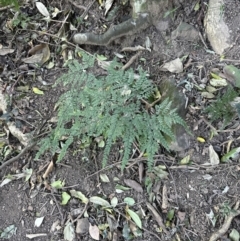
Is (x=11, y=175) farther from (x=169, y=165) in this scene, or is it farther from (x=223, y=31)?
(x=223, y=31)

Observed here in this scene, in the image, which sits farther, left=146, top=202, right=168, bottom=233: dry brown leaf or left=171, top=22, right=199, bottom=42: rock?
left=171, top=22, right=199, bottom=42: rock

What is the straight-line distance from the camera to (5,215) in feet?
10.0

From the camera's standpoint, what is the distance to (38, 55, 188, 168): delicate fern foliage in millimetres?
2678

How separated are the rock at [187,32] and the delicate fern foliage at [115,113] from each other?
515 mm

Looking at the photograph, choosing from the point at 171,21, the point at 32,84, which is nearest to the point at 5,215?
the point at 32,84

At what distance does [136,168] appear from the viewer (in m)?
2.97

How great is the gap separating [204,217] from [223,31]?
1422mm

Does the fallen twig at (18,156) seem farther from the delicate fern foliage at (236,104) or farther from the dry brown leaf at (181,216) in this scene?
the delicate fern foliage at (236,104)

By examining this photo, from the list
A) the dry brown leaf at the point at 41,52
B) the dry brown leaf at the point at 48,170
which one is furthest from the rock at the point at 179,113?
the dry brown leaf at the point at 41,52

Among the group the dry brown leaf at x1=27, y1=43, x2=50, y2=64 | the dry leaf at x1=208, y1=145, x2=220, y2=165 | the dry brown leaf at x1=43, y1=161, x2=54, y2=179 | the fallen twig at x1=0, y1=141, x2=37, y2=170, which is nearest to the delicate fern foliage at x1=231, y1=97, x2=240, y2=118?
the dry leaf at x1=208, y1=145, x2=220, y2=165

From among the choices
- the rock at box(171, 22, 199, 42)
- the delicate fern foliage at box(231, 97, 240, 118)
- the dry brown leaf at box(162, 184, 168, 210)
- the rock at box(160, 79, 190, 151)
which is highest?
the rock at box(171, 22, 199, 42)

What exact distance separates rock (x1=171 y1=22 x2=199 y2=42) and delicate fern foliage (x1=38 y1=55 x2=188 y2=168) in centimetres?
51

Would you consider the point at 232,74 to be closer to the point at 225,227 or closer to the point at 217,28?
the point at 217,28

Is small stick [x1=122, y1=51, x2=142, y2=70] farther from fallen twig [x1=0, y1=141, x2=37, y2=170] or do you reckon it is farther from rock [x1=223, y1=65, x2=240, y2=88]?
fallen twig [x1=0, y1=141, x2=37, y2=170]
